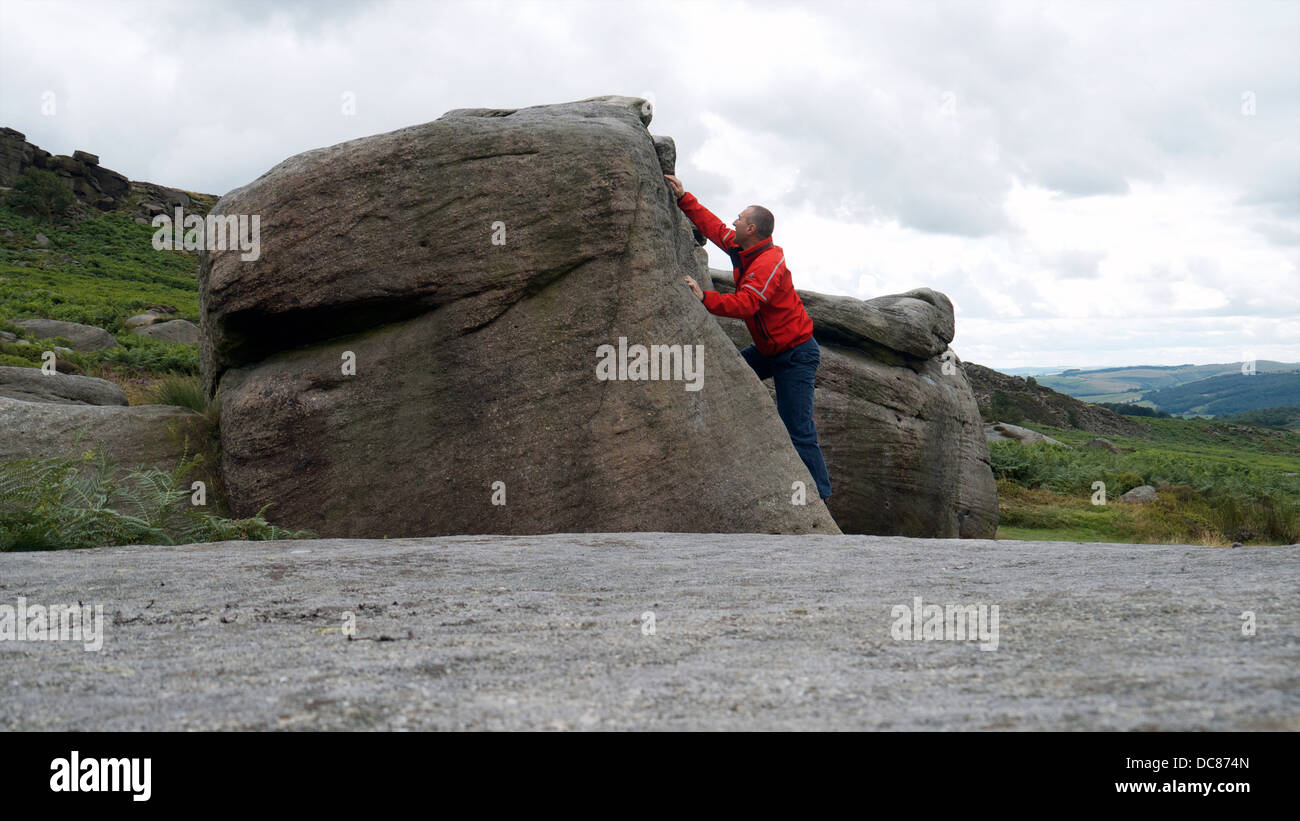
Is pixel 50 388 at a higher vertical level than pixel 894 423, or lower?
higher

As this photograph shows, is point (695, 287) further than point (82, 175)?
No

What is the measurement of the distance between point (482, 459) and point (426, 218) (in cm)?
270

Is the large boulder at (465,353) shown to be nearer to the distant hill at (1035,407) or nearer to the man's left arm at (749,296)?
the man's left arm at (749,296)

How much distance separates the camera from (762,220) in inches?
452

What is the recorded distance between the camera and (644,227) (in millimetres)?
10773

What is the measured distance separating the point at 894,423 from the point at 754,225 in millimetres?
5568

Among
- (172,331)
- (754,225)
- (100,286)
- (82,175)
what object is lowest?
(754,225)

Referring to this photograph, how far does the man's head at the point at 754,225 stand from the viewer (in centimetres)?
1145

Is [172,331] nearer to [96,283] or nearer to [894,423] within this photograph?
[96,283]

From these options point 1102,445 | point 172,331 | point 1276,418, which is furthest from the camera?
point 1276,418

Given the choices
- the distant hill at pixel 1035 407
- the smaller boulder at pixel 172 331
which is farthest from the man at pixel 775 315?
the distant hill at pixel 1035 407

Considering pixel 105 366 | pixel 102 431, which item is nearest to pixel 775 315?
pixel 102 431

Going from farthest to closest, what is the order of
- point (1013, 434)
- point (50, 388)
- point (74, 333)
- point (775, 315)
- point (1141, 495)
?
point (1013, 434), point (74, 333), point (1141, 495), point (50, 388), point (775, 315)
